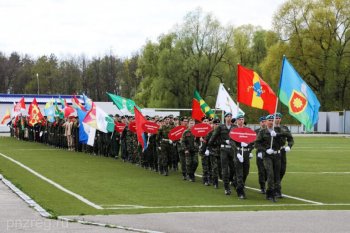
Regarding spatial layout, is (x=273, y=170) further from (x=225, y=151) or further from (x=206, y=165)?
(x=206, y=165)

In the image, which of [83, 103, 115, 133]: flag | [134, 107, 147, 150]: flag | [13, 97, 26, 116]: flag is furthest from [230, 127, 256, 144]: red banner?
[13, 97, 26, 116]: flag

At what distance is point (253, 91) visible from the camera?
50.8 feet

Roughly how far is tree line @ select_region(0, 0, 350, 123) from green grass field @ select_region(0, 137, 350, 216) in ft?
141

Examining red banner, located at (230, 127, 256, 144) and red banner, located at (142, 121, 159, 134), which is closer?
red banner, located at (230, 127, 256, 144)

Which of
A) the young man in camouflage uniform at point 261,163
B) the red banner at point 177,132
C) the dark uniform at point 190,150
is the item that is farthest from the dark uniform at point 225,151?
the red banner at point 177,132

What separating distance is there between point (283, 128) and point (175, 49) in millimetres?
60512

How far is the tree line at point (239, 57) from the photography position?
65.7 metres

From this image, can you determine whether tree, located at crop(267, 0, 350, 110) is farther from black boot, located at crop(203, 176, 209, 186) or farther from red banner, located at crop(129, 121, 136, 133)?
black boot, located at crop(203, 176, 209, 186)

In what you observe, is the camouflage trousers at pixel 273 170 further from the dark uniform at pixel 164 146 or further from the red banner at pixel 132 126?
the red banner at pixel 132 126

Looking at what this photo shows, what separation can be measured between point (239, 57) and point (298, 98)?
67506 millimetres

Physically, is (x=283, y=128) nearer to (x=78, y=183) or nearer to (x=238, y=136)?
(x=238, y=136)

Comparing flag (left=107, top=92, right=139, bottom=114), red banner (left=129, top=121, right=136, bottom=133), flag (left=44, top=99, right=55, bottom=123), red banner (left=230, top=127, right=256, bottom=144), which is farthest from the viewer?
flag (left=44, top=99, right=55, bottom=123)

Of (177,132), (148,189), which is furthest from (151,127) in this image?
(148,189)

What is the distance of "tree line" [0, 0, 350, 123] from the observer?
216ft
